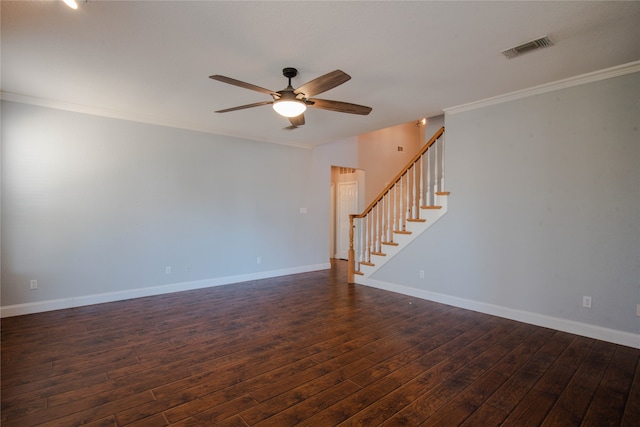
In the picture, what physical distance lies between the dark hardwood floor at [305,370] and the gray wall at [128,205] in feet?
2.32

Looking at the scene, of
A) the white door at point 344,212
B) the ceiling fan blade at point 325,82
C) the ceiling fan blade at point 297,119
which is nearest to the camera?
the ceiling fan blade at point 325,82

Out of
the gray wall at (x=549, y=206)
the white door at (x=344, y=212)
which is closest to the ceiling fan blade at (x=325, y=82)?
the gray wall at (x=549, y=206)

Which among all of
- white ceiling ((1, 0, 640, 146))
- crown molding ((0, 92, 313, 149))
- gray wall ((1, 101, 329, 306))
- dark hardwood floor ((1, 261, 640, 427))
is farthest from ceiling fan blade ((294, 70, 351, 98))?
gray wall ((1, 101, 329, 306))

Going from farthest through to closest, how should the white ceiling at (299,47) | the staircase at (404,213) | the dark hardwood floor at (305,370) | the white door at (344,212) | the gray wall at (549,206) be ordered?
the white door at (344,212)
the staircase at (404,213)
the gray wall at (549,206)
the white ceiling at (299,47)
the dark hardwood floor at (305,370)

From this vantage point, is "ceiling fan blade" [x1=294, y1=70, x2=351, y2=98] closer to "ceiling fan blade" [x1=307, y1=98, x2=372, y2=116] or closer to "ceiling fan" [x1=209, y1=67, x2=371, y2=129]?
"ceiling fan" [x1=209, y1=67, x2=371, y2=129]

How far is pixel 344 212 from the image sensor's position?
8070 mm

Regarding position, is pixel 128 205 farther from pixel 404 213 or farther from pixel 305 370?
pixel 404 213

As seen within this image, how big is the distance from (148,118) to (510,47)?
4588 mm

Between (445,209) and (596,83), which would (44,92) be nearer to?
(445,209)

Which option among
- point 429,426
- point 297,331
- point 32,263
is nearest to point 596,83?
point 429,426

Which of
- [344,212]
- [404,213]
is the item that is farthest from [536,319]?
[344,212]

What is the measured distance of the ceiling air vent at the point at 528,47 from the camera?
243 cm

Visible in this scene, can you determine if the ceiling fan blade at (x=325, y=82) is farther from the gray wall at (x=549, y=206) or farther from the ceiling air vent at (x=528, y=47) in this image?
the gray wall at (x=549, y=206)

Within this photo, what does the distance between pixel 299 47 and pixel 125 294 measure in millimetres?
4124
